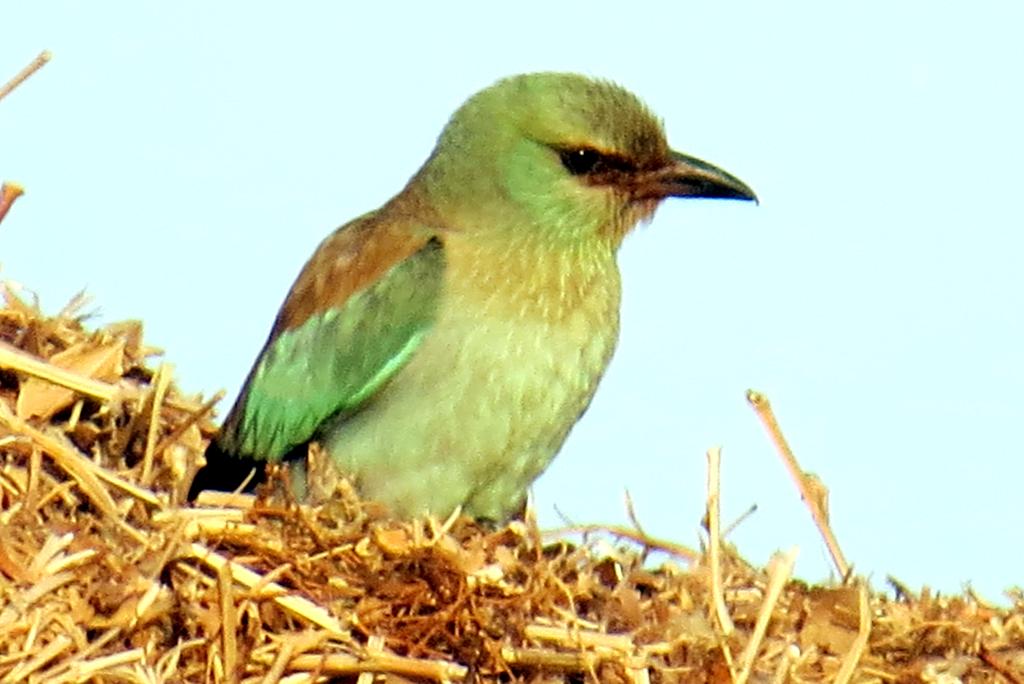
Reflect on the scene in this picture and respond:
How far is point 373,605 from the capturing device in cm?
334

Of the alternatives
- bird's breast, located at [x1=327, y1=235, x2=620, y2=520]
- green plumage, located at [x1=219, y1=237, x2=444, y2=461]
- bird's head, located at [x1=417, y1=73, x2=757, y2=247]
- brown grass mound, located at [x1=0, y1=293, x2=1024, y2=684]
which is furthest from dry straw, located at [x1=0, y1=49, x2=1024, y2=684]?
bird's head, located at [x1=417, y1=73, x2=757, y2=247]

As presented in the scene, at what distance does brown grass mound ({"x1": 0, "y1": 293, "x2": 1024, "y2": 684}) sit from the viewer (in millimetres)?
3229

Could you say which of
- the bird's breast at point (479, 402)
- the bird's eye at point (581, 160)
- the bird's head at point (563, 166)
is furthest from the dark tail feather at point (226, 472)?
the bird's eye at point (581, 160)

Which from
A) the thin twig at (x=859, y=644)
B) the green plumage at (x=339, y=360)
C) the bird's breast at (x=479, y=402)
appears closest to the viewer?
the thin twig at (x=859, y=644)

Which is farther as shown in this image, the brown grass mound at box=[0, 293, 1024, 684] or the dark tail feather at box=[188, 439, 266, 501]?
the dark tail feather at box=[188, 439, 266, 501]

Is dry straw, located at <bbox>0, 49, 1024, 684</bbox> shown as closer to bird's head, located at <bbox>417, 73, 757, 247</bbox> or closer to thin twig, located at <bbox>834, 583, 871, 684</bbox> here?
thin twig, located at <bbox>834, 583, 871, 684</bbox>

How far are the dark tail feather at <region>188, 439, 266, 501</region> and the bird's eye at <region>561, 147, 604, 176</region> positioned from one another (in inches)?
40.4

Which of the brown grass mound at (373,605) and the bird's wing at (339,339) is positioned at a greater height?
the bird's wing at (339,339)

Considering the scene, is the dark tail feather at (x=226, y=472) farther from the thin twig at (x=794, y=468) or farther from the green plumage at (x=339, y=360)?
the thin twig at (x=794, y=468)

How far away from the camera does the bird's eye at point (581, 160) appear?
4906 millimetres

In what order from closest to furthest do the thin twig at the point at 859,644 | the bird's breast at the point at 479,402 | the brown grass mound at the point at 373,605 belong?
the brown grass mound at the point at 373,605 < the thin twig at the point at 859,644 < the bird's breast at the point at 479,402

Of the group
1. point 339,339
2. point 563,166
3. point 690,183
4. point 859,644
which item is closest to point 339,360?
point 339,339

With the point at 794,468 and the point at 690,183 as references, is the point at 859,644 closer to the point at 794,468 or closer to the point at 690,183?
the point at 794,468

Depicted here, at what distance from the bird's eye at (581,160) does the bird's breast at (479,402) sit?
39 cm
